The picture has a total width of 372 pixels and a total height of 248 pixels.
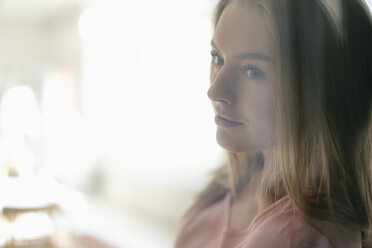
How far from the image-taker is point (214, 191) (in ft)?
2.16

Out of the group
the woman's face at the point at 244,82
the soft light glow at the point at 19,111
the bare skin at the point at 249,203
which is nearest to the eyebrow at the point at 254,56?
the woman's face at the point at 244,82

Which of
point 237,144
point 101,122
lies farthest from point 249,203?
point 101,122

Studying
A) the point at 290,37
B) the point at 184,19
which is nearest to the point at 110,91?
the point at 184,19

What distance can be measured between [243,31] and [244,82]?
0.19 ft

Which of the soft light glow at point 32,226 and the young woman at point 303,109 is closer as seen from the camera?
the young woman at point 303,109

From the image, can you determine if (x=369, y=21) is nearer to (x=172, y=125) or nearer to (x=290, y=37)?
(x=290, y=37)

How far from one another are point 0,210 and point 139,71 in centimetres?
48

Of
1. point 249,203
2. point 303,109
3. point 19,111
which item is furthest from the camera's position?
point 19,111

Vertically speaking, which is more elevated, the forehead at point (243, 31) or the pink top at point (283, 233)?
the forehead at point (243, 31)

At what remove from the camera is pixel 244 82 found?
1.36ft

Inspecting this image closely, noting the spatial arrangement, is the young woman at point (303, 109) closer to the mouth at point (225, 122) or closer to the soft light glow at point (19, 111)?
the mouth at point (225, 122)

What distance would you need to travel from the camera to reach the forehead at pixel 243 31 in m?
0.39

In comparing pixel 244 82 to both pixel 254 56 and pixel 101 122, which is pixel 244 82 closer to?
pixel 254 56

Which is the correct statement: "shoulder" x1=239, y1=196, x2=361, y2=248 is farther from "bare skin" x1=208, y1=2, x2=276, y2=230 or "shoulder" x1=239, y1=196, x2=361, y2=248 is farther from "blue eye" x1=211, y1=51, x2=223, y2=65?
"blue eye" x1=211, y1=51, x2=223, y2=65
